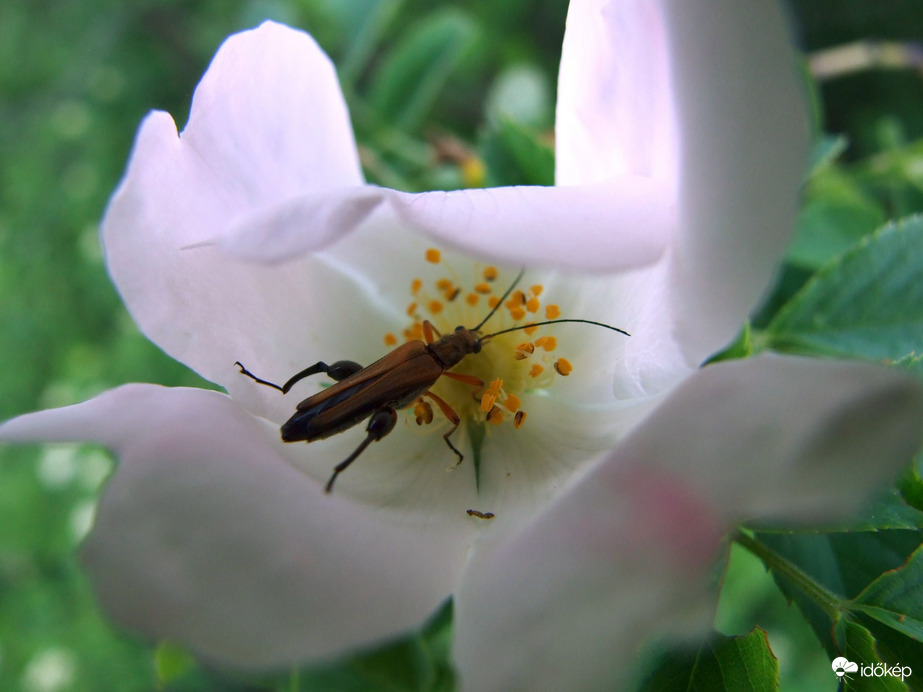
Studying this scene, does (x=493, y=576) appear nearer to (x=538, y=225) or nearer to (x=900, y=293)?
(x=538, y=225)

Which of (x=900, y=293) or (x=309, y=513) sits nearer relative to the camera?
(x=309, y=513)

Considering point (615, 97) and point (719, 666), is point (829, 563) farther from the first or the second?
point (615, 97)

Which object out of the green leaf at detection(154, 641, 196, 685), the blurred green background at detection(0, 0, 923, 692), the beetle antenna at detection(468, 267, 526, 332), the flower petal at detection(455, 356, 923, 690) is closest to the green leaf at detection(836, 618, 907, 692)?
the flower petal at detection(455, 356, 923, 690)

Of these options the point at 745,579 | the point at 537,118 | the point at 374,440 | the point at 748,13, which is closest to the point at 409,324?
the point at 374,440

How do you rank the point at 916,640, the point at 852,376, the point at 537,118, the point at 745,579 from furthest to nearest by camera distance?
the point at 745,579
the point at 537,118
the point at 916,640
the point at 852,376

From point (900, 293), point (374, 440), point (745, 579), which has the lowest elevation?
point (745, 579)

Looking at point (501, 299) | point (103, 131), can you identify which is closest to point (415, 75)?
point (501, 299)

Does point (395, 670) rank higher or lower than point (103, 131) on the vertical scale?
higher
